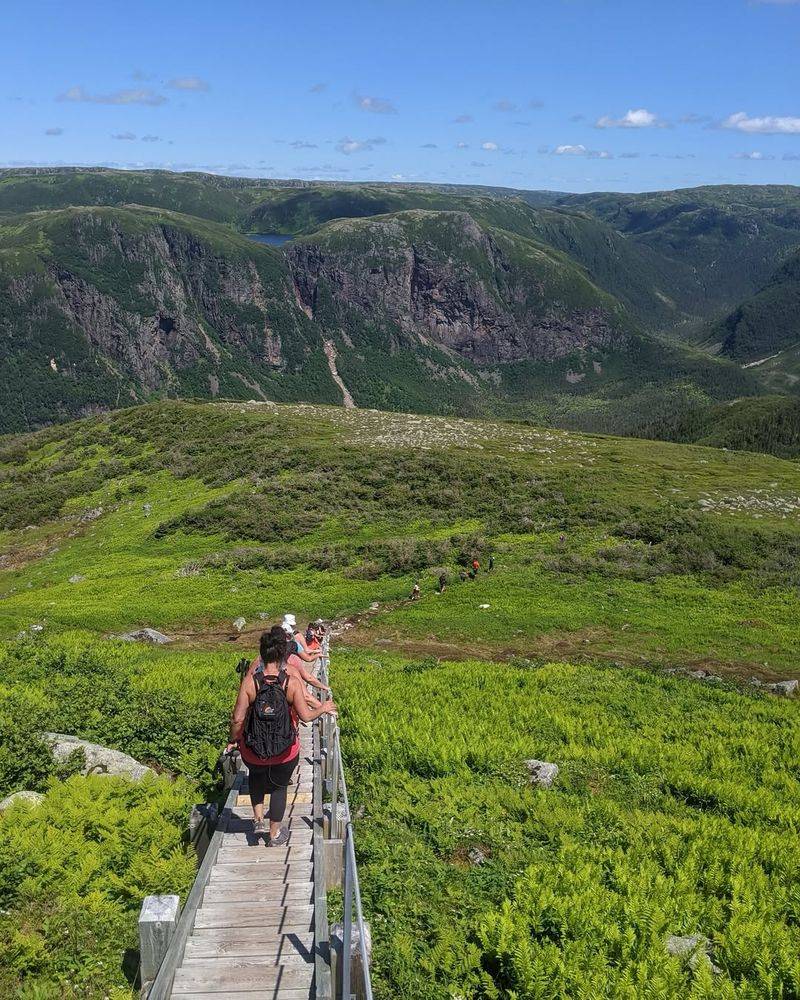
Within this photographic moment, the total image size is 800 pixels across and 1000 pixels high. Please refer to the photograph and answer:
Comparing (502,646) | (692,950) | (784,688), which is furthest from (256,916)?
(784,688)

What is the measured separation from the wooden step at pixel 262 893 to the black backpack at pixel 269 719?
151cm

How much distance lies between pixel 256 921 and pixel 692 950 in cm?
552

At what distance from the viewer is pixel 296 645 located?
584 inches

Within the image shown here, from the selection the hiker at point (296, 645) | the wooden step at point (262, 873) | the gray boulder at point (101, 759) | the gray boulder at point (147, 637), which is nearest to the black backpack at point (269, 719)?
the wooden step at point (262, 873)

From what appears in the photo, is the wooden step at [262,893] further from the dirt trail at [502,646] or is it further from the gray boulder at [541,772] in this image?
the dirt trail at [502,646]

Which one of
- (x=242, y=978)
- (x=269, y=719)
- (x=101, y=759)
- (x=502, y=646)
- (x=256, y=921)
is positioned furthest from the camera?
(x=502, y=646)

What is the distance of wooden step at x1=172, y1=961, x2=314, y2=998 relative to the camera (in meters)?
6.28

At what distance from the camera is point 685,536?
1521 inches

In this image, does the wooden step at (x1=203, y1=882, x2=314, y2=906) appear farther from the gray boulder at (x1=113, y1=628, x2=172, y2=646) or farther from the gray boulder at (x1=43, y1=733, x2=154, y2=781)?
the gray boulder at (x1=113, y1=628, x2=172, y2=646)

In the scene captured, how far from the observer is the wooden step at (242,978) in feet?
20.6

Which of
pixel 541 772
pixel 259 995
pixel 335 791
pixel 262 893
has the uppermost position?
pixel 259 995

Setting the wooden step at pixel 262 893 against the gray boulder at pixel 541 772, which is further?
the gray boulder at pixel 541 772

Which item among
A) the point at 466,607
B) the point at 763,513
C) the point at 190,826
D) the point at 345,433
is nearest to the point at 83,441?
the point at 345,433

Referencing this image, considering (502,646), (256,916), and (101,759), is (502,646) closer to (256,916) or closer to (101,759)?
(101,759)
